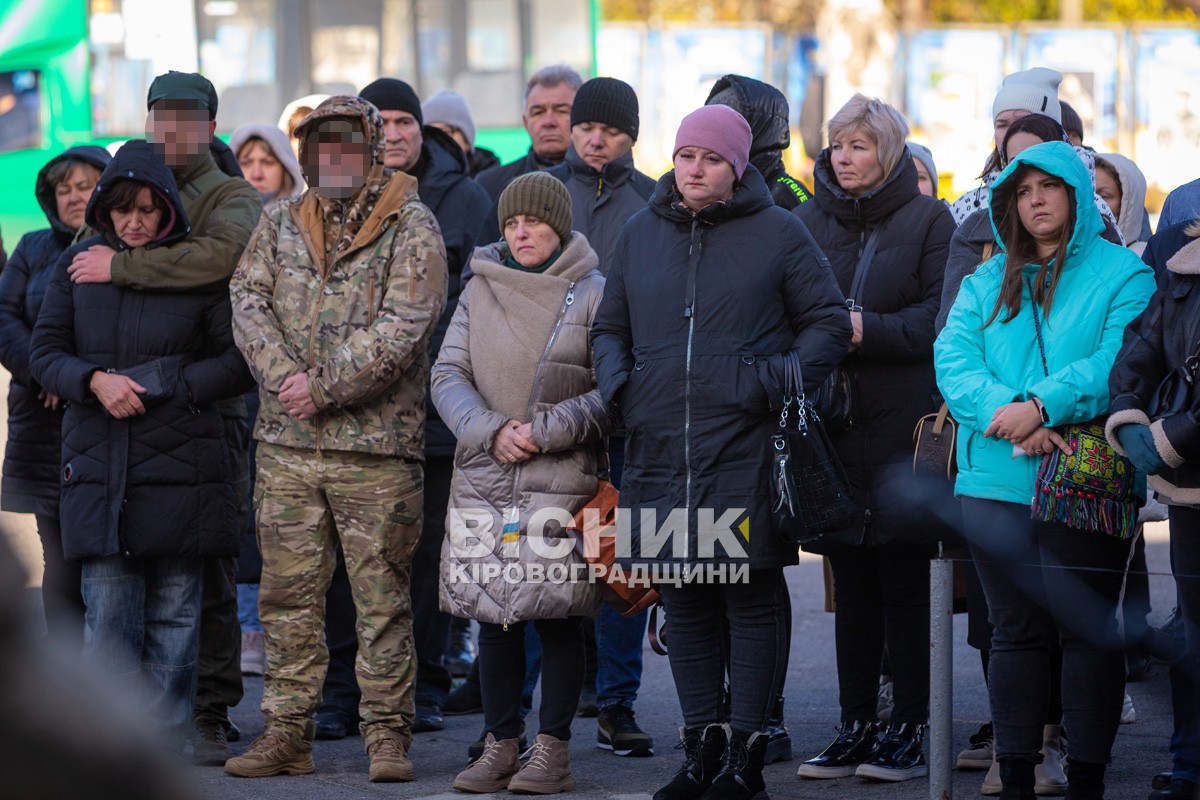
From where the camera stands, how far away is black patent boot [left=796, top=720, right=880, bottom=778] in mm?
5559

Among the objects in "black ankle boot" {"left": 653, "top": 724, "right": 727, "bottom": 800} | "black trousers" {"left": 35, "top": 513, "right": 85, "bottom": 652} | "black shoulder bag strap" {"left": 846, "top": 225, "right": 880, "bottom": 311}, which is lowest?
"black ankle boot" {"left": 653, "top": 724, "right": 727, "bottom": 800}

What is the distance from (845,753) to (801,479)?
3.89ft

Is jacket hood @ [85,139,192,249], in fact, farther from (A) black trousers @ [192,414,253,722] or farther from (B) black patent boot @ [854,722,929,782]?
(B) black patent boot @ [854,722,929,782]

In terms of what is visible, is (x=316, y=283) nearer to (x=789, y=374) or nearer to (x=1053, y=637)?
(x=789, y=374)

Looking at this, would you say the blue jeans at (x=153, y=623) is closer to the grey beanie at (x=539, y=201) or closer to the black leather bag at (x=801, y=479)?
the grey beanie at (x=539, y=201)

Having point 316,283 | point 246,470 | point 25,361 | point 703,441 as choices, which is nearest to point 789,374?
point 703,441

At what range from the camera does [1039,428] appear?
466 centimetres

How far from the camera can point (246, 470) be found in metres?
6.03

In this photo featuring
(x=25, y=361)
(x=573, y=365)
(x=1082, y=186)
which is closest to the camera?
(x=1082, y=186)

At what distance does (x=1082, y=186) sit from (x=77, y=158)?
3.78 m

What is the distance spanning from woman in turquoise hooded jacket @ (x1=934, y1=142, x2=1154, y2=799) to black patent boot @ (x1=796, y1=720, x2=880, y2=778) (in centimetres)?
88

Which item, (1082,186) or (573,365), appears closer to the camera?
(1082,186)

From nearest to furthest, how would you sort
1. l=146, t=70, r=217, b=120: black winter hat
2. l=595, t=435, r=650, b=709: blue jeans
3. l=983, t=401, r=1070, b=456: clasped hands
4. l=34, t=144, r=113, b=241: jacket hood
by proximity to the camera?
1. l=983, t=401, r=1070, b=456: clasped hands
2. l=146, t=70, r=217, b=120: black winter hat
3. l=595, t=435, r=650, b=709: blue jeans
4. l=34, t=144, r=113, b=241: jacket hood

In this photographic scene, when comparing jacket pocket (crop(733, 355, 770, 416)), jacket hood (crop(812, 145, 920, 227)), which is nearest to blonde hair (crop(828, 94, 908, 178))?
jacket hood (crop(812, 145, 920, 227))
